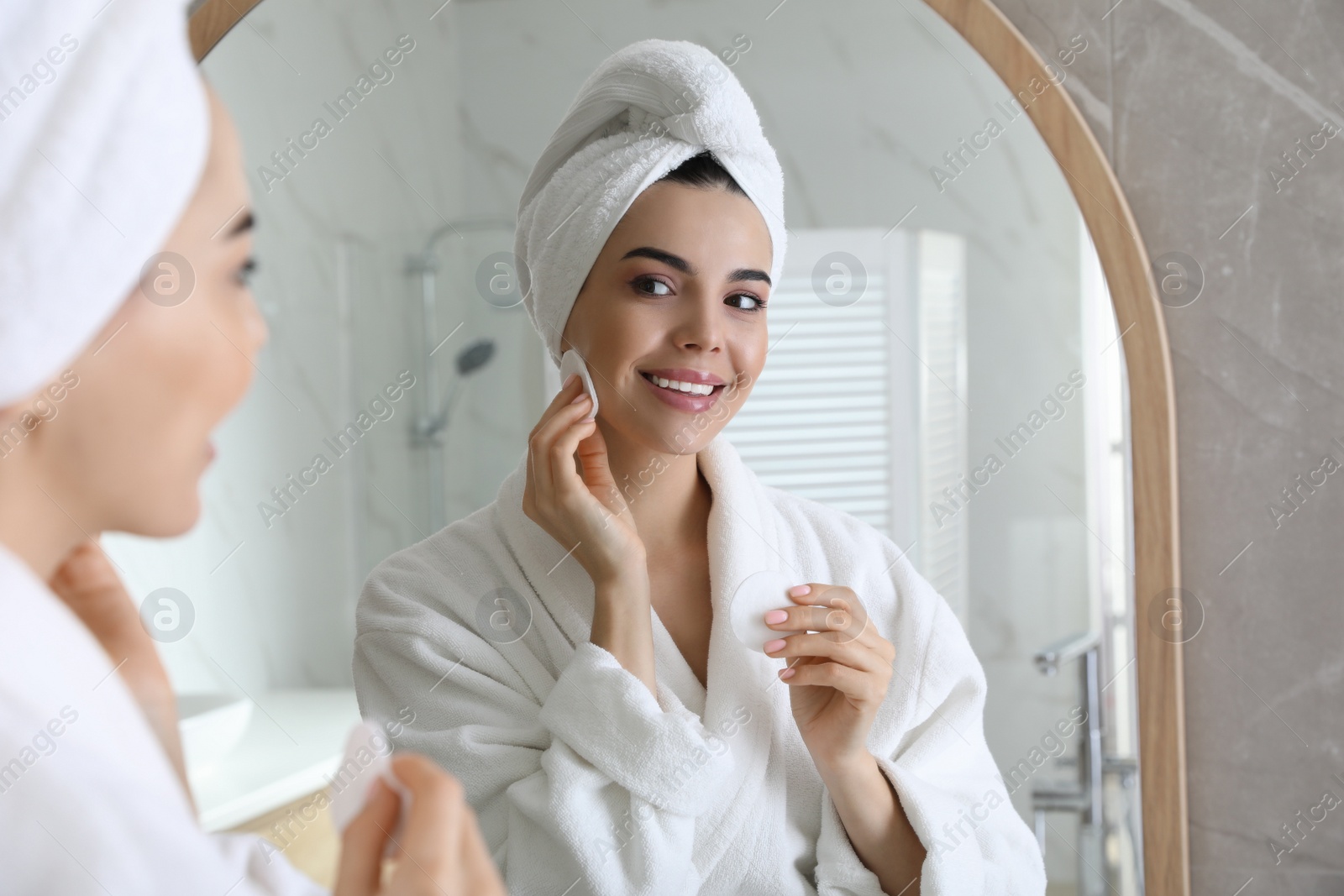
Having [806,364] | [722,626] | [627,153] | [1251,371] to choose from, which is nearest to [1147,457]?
[1251,371]

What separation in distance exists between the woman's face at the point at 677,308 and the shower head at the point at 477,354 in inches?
5.9

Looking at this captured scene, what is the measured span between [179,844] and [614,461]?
0.58 meters

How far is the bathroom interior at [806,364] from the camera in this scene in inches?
35.5

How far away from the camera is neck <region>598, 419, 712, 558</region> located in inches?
33.2

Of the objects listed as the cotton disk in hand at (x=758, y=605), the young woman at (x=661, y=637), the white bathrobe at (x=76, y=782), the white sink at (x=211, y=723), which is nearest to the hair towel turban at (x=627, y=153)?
the young woman at (x=661, y=637)

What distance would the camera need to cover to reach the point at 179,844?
0.91 feet

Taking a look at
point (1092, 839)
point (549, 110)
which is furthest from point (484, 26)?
point (1092, 839)

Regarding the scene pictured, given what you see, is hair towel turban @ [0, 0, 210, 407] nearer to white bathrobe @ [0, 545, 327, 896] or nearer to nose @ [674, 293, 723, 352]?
white bathrobe @ [0, 545, 327, 896]

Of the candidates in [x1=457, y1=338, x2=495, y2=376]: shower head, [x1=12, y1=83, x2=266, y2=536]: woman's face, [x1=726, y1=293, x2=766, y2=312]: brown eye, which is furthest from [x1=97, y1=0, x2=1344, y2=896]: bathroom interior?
[x1=12, y1=83, x2=266, y2=536]: woman's face

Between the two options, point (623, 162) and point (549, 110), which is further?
point (549, 110)

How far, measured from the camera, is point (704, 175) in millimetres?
771

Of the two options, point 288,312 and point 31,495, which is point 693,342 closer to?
point 288,312

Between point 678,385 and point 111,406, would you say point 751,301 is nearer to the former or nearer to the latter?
point 678,385

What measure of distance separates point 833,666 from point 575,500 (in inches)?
8.5
